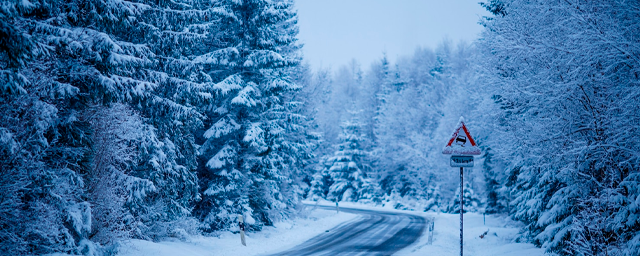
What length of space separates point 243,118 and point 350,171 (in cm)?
3052

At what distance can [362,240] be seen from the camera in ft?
63.7

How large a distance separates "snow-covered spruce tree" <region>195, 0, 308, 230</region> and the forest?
9 centimetres

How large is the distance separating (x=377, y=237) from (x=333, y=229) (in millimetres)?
4326

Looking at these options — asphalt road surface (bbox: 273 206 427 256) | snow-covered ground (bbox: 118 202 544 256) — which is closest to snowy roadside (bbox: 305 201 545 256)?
snow-covered ground (bbox: 118 202 544 256)

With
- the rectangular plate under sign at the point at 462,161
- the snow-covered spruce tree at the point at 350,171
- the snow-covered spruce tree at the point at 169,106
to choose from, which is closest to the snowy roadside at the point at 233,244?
the snow-covered spruce tree at the point at 169,106

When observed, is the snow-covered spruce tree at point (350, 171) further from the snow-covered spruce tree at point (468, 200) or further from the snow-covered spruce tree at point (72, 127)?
the snow-covered spruce tree at point (72, 127)

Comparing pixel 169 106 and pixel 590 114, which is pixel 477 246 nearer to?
pixel 590 114

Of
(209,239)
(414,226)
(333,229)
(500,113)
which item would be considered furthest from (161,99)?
(414,226)

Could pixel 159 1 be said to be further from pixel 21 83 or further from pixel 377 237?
pixel 377 237

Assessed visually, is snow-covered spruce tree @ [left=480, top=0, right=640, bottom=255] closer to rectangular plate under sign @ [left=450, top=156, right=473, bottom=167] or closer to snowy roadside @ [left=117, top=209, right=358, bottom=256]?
rectangular plate under sign @ [left=450, top=156, right=473, bottom=167]

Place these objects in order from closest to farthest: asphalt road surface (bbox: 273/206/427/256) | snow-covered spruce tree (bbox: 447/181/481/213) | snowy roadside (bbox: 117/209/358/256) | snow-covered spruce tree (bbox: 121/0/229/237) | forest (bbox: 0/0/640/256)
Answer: forest (bbox: 0/0/640/256) → snowy roadside (bbox: 117/209/358/256) → snow-covered spruce tree (bbox: 121/0/229/237) → asphalt road surface (bbox: 273/206/427/256) → snow-covered spruce tree (bbox: 447/181/481/213)

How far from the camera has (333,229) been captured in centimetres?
2448

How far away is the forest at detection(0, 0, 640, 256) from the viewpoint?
26.4ft

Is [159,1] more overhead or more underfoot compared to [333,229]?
more overhead
